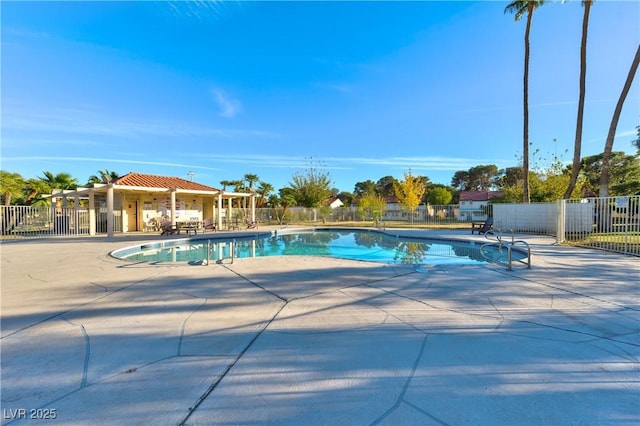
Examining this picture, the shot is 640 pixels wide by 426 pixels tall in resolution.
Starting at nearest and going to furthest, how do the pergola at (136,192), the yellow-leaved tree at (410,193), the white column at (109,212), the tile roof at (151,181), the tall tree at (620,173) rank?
1. the white column at (109,212)
2. the pergola at (136,192)
3. the tile roof at (151,181)
4. the tall tree at (620,173)
5. the yellow-leaved tree at (410,193)

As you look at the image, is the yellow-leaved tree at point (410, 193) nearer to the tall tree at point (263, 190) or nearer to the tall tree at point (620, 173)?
the tall tree at point (620, 173)

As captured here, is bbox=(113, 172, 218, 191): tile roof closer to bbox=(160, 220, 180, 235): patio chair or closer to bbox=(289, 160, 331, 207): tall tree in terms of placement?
bbox=(160, 220, 180, 235): patio chair

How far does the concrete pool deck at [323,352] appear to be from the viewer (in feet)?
6.21

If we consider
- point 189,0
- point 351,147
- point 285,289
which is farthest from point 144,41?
point 351,147

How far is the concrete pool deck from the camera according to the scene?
189 centimetres

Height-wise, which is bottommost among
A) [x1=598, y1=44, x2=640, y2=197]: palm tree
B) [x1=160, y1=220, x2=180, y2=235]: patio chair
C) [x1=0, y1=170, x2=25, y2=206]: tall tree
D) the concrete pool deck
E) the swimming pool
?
the swimming pool

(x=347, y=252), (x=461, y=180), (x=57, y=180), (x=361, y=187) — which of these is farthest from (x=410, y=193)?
(x=461, y=180)

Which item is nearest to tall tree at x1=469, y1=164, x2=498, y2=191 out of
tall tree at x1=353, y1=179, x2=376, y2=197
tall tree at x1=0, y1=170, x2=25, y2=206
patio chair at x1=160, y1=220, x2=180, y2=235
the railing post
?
tall tree at x1=353, y1=179, x2=376, y2=197

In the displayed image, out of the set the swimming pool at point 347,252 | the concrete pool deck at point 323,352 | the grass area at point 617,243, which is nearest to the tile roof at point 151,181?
the swimming pool at point 347,252

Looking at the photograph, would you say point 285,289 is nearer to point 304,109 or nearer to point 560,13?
point 304,109

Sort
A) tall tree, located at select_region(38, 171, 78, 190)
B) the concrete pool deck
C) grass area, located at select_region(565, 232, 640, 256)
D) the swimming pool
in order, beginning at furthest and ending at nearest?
tall tree, located at select_region(38, 171, 78, 190) → the swimming pool → grass area, located at select_region(565, 232, 640, 256) → the concrete pool deck

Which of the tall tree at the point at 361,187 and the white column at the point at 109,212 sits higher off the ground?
the tall tree at the point at 361,187

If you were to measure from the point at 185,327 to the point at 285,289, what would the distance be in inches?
75.9

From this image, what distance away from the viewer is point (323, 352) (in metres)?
2.70
